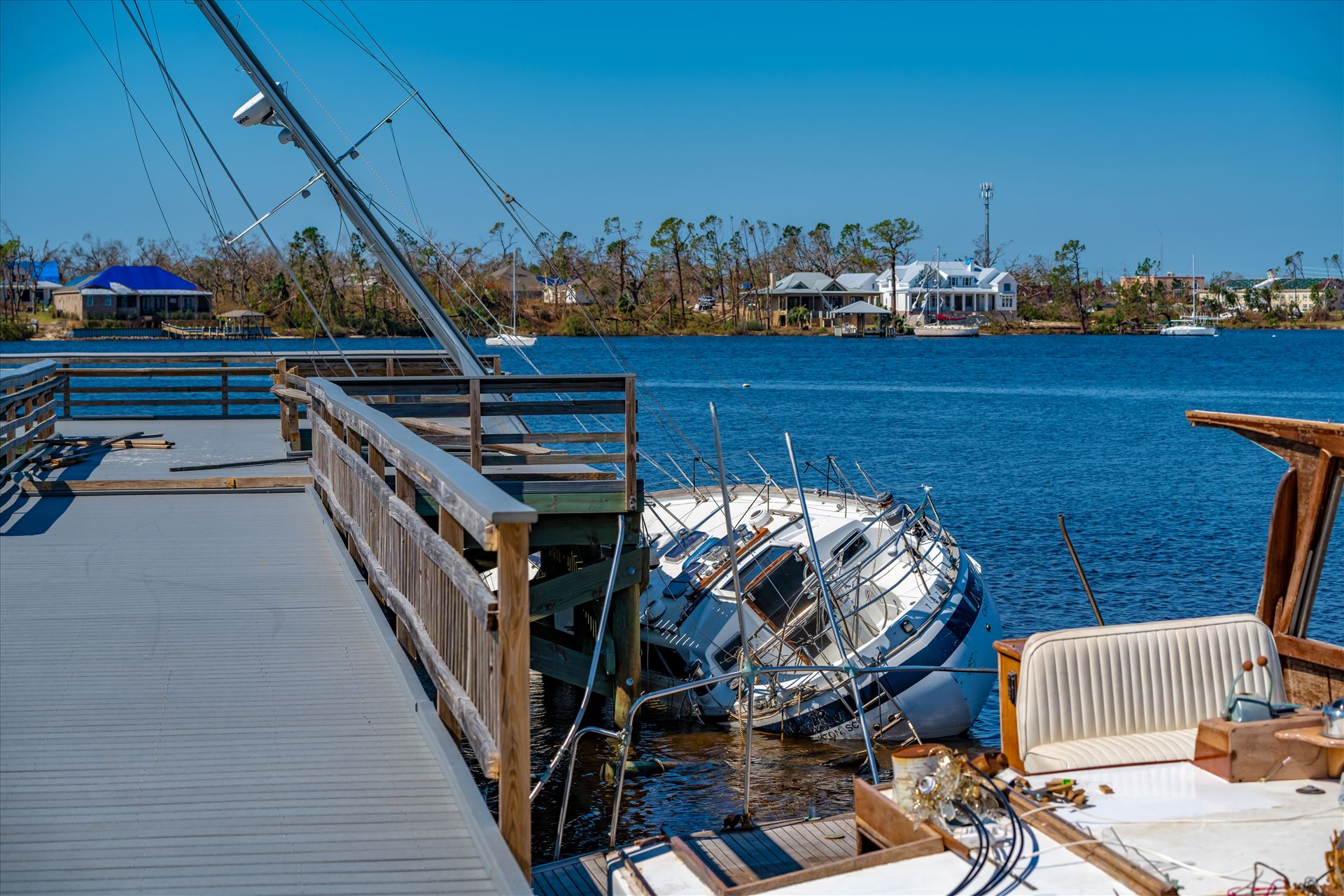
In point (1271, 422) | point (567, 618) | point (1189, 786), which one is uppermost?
point (1271, 422)

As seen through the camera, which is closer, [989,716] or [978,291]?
[989,716]

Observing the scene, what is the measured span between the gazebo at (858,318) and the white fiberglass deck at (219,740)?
416 ft

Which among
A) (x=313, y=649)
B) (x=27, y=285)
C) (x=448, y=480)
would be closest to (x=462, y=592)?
(x=448, y=480)

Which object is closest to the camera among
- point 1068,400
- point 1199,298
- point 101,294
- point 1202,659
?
point 1202,659

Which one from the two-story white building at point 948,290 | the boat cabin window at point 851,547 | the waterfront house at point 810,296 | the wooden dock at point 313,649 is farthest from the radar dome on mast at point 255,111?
A: the two-story white building at point 948,290

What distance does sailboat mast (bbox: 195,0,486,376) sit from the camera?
41.9ft

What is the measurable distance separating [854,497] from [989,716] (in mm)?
3636

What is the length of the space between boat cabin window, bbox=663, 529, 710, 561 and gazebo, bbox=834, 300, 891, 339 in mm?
119139

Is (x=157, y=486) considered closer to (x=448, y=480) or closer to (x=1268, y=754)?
(x=448, y=480)

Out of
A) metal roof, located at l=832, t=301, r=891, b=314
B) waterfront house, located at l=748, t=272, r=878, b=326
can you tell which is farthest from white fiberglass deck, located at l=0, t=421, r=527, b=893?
waterfront house, located at l=748, t=272, r=878, b=326

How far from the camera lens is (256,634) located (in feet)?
24.7

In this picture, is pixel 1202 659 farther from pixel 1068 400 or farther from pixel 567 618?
pixel 1068 400

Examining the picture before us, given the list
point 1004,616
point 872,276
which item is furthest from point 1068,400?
point 872,276

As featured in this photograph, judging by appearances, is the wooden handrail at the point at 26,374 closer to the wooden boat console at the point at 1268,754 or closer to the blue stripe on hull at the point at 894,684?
the blue stripe on hull at the point at 894,684
